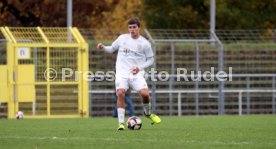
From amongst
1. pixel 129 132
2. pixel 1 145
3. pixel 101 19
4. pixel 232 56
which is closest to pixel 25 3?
pixel 101 19

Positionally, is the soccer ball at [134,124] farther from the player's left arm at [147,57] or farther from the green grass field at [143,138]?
the player's left arm at [147,57]

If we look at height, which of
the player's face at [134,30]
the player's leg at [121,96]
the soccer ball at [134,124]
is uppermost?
the player's face at [134,30]

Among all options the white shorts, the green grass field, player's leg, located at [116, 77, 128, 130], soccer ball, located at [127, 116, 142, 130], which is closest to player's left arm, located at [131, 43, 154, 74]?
the white shorts


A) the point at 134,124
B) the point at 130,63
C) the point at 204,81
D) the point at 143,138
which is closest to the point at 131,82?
the point at 130,63

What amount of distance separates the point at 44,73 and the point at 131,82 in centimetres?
956

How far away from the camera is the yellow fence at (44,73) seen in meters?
26.8

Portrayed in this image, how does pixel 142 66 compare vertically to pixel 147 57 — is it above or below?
below

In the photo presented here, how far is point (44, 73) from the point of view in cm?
2720

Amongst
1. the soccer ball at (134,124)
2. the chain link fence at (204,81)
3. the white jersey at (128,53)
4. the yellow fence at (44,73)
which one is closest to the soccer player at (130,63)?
the white jersey at (128,53)

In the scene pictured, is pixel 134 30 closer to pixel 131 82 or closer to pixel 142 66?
pixel 142 66

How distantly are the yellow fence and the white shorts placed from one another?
9161 millimetres

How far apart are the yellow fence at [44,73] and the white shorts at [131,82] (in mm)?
9161

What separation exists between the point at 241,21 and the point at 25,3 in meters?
8.09

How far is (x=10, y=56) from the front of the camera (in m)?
26.8
